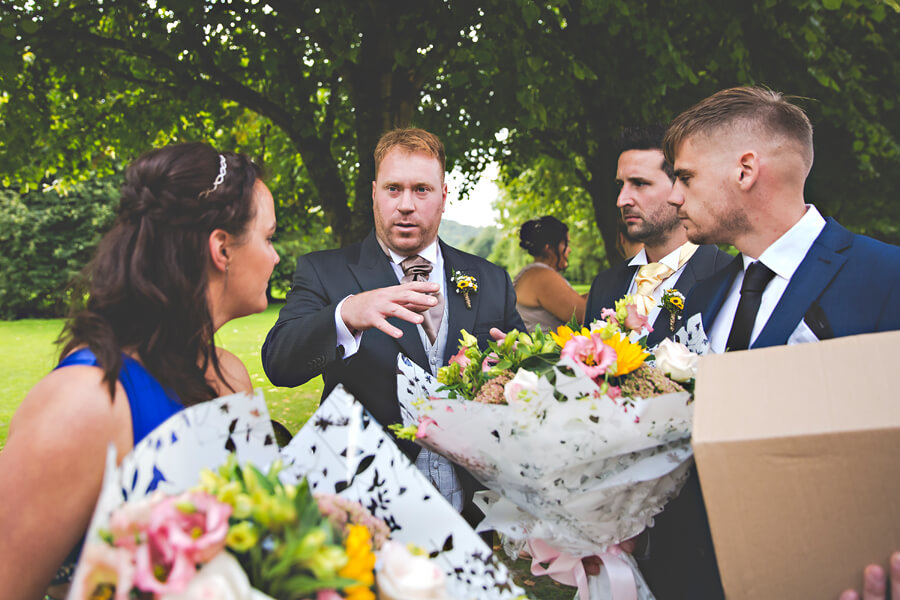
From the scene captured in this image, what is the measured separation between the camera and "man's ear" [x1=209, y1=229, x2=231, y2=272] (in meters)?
1.80

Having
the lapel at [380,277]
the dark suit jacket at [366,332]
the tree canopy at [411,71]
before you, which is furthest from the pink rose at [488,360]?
the tree canopy at [411,71]

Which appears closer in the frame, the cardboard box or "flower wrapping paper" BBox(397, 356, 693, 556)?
the cardboard box

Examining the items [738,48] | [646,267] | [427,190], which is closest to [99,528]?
[427,190]

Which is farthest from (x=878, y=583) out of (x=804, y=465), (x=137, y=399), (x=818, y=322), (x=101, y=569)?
(x=137, y=399)

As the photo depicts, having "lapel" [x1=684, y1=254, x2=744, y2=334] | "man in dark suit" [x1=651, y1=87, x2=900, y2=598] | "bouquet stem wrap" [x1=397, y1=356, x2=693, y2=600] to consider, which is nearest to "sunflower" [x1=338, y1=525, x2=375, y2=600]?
"bouquet stem wrap" [x1=397, y1=356, x2=693, y2=600]

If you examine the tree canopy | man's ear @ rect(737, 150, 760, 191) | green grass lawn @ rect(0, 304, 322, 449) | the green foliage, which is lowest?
green grass lawn @ rect(0, 304, 322, 449)

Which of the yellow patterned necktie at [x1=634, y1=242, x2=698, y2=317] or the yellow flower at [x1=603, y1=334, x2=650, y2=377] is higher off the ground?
the yellow patterned necktie at [x1=634, y1=242, x2=698, y2=317]

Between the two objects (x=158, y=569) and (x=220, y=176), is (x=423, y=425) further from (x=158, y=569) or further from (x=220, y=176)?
(x=220, y=176)

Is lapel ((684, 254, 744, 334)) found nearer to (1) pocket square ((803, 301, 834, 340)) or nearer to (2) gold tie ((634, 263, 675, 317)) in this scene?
(1) pocket square ((803, 301, 834, 340))

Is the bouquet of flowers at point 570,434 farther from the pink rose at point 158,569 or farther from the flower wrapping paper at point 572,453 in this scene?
the pink rose at point 158,569

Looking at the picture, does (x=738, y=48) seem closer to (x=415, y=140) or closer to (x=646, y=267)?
(x=646, y=267)

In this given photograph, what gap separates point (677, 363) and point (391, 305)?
972 millimetres

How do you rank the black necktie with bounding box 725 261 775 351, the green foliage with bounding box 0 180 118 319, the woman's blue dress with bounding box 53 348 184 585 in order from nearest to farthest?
1. the woman's blue dress with bounding box 53 348 184 585
2. the black necktie with bounding box 725 261 775 351
3. the green foliage with bounding box 0 180 118 319

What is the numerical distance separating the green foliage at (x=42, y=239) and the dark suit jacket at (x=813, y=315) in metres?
26.4
